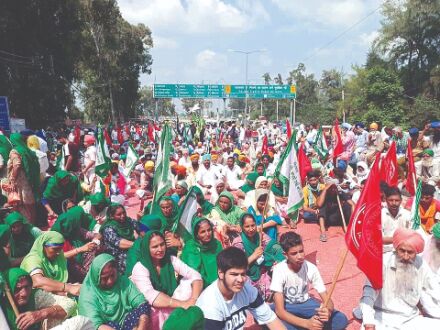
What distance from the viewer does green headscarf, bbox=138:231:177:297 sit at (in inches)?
134

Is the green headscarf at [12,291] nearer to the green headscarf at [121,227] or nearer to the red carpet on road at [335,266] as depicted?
the green headscarf at [121,227]

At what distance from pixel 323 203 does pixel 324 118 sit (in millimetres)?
38707

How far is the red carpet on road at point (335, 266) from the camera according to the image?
429cm

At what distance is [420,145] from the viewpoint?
8.57 m

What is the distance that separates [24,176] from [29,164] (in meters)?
0.18

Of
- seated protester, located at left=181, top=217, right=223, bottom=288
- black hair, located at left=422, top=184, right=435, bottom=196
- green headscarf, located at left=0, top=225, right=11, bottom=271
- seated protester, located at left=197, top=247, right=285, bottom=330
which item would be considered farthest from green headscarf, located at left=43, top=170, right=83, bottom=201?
black hair, located at left=422, top=184, right=435, bottom=196

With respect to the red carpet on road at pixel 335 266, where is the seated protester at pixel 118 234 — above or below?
above

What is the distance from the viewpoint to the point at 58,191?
20.2 ft

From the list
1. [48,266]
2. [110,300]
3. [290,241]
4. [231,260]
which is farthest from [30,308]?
[290,241]

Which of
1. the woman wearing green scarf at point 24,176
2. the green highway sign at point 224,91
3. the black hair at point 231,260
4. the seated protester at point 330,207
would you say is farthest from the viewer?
the green highway sign at point 224,91

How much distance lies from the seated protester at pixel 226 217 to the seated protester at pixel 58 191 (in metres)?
2.42

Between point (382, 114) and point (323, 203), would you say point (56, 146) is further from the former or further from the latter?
point (382, 114)

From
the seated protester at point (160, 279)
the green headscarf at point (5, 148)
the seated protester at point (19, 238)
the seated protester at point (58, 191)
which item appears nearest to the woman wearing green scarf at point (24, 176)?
the seated protester at point (58, 191)

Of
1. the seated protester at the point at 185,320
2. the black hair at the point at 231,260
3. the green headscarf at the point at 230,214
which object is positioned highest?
the black hair at the point at 231,260
